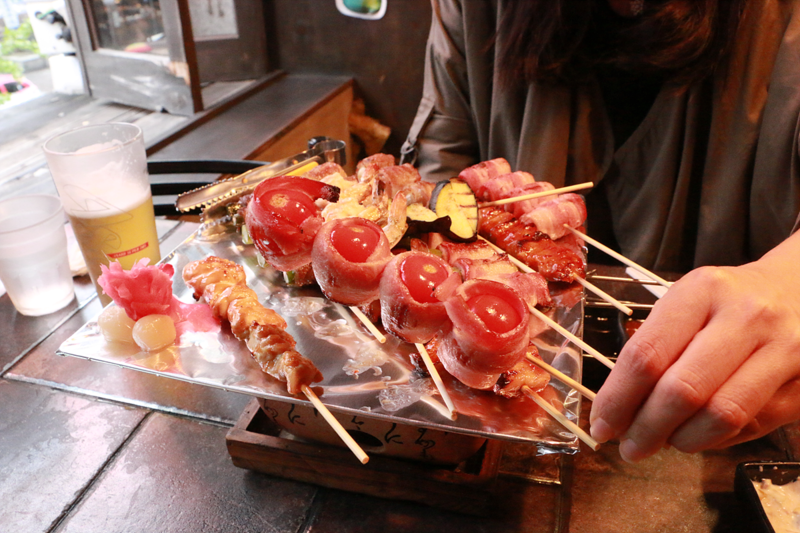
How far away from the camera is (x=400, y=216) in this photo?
1.45m

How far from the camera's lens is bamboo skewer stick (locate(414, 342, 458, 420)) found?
1.05m

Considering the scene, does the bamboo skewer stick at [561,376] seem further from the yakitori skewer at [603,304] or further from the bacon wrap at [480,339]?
the yakitori skewer at [603,304]

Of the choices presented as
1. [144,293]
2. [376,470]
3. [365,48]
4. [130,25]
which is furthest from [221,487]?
[365,48]

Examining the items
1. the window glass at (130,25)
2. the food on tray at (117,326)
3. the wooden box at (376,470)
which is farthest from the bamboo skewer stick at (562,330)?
the window glass at (130,25)

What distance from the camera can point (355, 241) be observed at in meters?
1.17

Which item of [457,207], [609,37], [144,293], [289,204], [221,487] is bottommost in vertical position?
[221,487]

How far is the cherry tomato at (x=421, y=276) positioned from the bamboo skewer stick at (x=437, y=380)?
0.43ft

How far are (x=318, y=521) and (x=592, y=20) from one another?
2010 mm

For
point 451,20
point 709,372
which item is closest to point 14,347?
point 709,372

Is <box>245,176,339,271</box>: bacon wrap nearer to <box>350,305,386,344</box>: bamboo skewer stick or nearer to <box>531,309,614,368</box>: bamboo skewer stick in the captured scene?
<box>350,305,386,344</box>: bamboo skewer stick

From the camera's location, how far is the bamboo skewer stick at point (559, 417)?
98cm

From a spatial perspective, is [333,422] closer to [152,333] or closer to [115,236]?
[152,333]

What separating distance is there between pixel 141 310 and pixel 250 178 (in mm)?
744

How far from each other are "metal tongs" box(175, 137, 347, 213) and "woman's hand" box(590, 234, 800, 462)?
1.36 m
